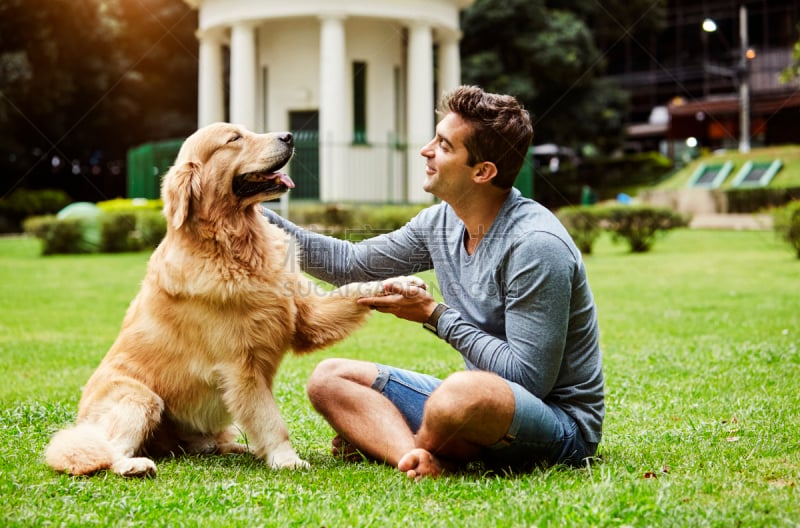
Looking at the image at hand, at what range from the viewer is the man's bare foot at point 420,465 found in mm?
3682

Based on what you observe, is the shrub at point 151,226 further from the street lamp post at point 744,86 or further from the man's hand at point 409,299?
the street lamp post at point 744,86

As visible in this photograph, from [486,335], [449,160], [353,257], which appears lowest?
[486,335]

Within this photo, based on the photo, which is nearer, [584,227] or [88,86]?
[584,227]

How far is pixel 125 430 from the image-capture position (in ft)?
12.9

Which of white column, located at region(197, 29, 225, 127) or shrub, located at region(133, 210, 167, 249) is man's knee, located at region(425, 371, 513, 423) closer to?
shrub, located at region(133, 210, 167, 249)

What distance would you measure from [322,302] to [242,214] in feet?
2.03

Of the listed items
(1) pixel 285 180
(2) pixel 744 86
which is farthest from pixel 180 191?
(2) pixel 744 86

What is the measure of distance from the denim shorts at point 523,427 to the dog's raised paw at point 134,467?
1.11 metres

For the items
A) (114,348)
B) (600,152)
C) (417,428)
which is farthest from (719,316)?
(600,152)

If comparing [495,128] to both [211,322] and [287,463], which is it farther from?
[287,463]

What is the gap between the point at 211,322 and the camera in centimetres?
407

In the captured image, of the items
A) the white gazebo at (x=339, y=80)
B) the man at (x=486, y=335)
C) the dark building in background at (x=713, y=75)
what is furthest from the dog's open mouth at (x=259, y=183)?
the dark building in background at (x=713, y=75)

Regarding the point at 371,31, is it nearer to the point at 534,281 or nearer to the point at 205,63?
the point at 205,63

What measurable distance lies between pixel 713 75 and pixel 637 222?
106 ft
